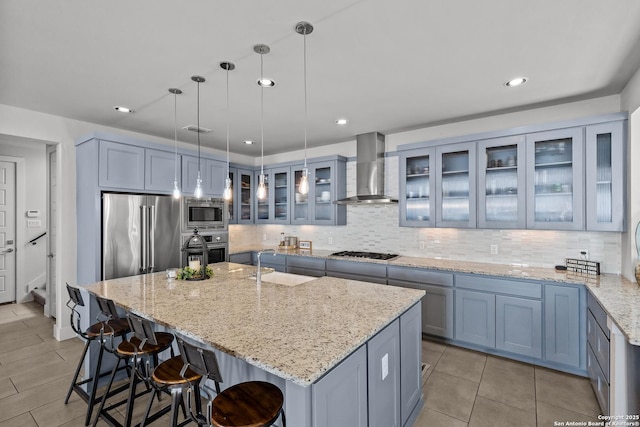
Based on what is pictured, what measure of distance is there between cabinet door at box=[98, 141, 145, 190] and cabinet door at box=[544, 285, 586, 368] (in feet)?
15.3

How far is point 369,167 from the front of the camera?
4.42 m

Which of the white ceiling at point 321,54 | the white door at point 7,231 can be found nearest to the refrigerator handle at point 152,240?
the white ceiling at point 321,54

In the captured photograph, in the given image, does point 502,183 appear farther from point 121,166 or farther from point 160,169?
point 121,166

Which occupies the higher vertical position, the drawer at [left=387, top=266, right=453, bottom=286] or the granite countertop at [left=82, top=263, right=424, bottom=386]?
the granite countertop at [left=82, top=263, right=424, bottom=386]

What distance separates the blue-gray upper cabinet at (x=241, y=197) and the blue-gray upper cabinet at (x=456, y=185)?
333 centimetres

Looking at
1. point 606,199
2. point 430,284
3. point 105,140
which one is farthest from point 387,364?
point 105,140

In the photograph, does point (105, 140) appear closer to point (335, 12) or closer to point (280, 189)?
point (280, 189)

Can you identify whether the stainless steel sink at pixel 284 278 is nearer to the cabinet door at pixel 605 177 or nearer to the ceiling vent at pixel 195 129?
the ceiling vent at pixel 195 129

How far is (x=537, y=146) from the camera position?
320 cm

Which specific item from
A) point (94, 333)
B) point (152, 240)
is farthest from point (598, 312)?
point (152, 240)

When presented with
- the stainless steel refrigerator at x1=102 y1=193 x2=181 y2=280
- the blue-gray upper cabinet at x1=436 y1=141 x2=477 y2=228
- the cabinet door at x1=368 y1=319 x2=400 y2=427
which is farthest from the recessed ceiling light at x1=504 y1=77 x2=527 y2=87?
the stainless steel refrigerator at x1=102 y1=193 x2=181 y2=280

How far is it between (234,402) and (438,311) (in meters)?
2.73

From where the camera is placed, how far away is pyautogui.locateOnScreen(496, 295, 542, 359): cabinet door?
9.67 feet

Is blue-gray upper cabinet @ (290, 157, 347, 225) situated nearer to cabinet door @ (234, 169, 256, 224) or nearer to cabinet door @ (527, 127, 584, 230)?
cabinet door @ (234, 169, 256, 224)
